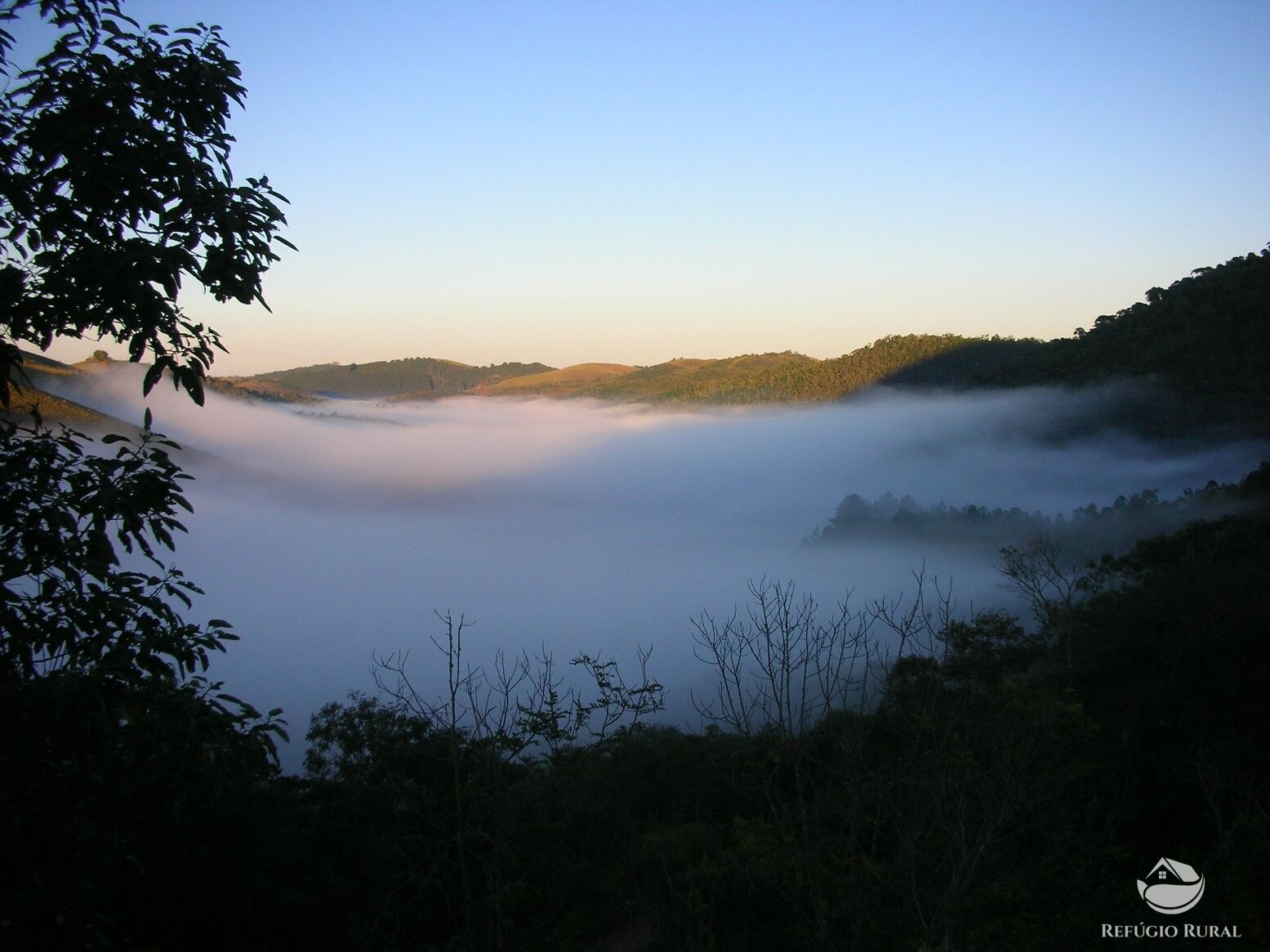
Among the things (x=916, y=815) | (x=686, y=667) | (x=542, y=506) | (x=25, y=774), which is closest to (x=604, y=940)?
(x=916, y=815)

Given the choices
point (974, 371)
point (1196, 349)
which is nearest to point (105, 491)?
point (1196, 349)

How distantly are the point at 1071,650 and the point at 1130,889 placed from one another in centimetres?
1129

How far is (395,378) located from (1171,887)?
178 metres

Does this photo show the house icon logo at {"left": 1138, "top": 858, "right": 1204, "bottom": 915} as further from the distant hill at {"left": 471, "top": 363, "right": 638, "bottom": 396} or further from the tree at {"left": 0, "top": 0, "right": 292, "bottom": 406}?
the distant hill at {"left": 471, "top": 363, "right": 638, "bottom": 396}

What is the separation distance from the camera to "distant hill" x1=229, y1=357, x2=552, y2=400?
544 ft

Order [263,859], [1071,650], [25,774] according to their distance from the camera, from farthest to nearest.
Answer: [1071,650], [263,859], [25,774]

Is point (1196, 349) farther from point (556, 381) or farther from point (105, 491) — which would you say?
point (556, 381)

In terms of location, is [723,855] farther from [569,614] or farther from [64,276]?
[569,614]

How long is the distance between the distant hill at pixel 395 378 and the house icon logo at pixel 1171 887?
528 ft

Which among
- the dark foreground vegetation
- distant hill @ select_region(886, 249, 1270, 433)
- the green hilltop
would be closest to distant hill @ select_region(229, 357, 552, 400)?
the green hilltop

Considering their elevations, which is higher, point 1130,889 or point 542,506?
point 1130,889

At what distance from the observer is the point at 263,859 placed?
11359 mm

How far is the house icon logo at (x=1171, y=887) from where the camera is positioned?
920 cm

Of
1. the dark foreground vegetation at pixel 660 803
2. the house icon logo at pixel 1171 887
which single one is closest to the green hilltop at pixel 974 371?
the dark foreground vegetation at pixel 660 803
